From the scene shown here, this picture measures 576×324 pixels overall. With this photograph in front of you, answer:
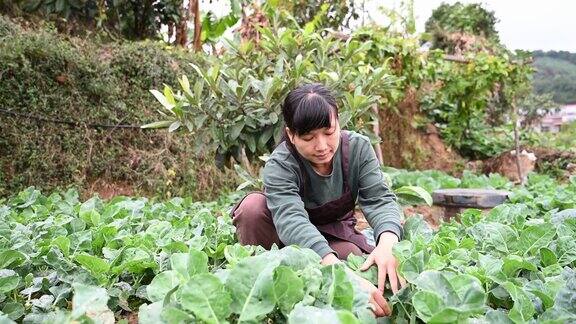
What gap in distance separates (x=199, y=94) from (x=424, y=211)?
2.67 metres

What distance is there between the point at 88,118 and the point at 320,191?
405cm

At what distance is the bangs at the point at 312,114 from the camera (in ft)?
6.15

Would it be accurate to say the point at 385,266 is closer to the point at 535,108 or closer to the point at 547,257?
the point at 547,257

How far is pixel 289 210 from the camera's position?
1.96 m


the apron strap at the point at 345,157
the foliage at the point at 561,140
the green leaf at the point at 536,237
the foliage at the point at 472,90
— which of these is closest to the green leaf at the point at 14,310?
the apron strap at the point at 345,157

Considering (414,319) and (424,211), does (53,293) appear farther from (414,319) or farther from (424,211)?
(424,211)

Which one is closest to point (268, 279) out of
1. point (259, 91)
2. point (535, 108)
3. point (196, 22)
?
point (259, 91)

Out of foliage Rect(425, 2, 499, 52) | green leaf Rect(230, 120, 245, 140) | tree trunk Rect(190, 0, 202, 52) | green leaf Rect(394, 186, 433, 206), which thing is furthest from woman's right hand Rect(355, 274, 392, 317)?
foliage Rect(425, 2, 499, 52)

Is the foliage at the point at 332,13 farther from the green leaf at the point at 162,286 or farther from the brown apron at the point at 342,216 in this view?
the green leaf at the point at 162,286

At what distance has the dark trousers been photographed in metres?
2.20

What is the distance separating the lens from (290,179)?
2104 millimetres

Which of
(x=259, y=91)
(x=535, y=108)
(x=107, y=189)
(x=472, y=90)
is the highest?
(x=259, y=91)

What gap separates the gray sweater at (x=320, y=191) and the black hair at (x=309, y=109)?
21 centimetres

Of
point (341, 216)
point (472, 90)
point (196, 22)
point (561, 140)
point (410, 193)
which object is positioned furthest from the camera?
point (561, 140)
